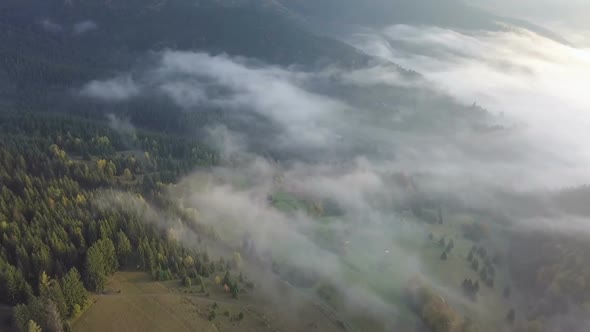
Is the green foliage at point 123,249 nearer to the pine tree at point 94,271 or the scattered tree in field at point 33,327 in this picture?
the pine tree at point 94,271

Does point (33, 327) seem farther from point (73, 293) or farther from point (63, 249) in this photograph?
point (63, 249)

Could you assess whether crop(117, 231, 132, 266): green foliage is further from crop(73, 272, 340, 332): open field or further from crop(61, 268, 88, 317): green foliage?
crop(61, 268, 88, 317): green foliage

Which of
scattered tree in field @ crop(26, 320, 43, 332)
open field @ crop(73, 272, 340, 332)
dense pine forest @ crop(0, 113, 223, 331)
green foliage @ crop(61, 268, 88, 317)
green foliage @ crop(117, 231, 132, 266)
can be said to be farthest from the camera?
green foliage @ crop(117, 231, 132, 266)

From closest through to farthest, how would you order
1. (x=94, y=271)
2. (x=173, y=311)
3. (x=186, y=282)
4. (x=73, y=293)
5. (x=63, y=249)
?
1. (x=73, y=293)
2. (x=94, y=271)
3. (x=63, y=249)
4. (x=173, y=311)
5. (x=186, y=282)

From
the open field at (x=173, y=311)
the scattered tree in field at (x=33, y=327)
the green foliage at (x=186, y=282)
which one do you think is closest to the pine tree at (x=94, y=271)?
the open field at (x=173, y=311)

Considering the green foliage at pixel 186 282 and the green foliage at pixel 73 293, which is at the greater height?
the green foliage at pixel 73 293

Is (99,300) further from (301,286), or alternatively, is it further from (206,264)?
(301,286)

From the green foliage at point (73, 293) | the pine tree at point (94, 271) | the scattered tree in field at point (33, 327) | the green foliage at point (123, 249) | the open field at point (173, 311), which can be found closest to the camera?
the scattered tree in field at point (33, 327)

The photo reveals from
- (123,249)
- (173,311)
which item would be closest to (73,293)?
(123,249)

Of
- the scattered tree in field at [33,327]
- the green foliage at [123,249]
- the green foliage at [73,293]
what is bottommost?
the green foliage at [123,249]

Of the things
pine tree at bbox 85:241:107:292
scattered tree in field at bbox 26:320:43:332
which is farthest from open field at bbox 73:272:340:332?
scattered tree in field at bbox 26:320:43:332

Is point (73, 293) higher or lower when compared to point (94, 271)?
higher

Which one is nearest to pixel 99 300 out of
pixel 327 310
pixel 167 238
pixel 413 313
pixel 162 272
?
pixel 162 272

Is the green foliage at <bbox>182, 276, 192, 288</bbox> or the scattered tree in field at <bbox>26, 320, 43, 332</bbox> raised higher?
the scattered tree in field at <bbox>26, 320, 43, 332</bbox>
